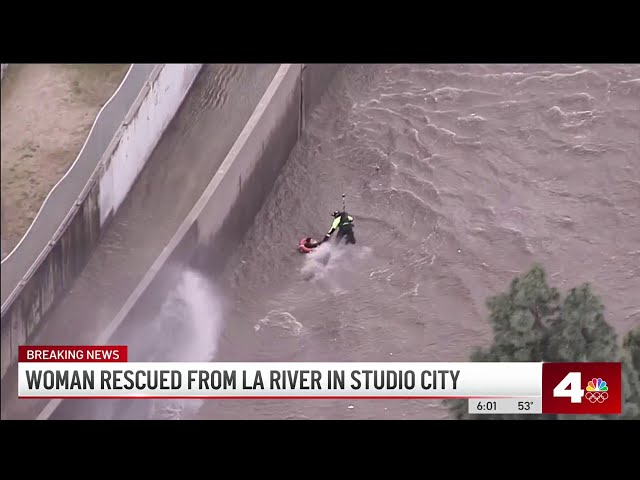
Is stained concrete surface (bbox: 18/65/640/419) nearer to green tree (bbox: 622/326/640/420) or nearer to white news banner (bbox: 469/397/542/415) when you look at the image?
white news banner (bbox: 469/397/542/415)

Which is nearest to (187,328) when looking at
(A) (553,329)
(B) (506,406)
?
(B) (506,406)

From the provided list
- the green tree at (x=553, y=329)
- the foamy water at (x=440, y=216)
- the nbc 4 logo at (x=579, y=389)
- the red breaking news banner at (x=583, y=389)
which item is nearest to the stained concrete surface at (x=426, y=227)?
the foamy water at (x=440, y=216)

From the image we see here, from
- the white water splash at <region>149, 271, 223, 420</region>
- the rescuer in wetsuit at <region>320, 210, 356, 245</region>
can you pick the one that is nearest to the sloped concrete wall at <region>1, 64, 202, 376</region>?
the white water splash at <region>149, 271, 223, 420</region>

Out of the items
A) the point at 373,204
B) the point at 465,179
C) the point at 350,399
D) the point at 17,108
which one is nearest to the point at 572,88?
the point at 465,179

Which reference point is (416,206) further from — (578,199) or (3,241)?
(3,241)

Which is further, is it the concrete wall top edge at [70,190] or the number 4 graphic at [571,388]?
the concrete wall top edge at [70,190]

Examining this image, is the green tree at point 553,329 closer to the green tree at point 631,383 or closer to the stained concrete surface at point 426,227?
the green tree at point 631,383

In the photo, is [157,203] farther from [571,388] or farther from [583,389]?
[583,389]
